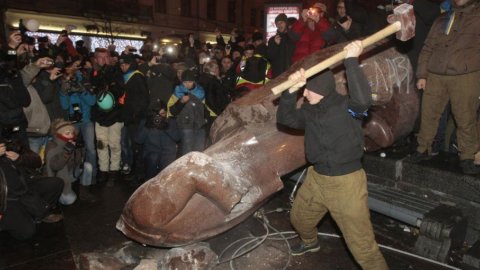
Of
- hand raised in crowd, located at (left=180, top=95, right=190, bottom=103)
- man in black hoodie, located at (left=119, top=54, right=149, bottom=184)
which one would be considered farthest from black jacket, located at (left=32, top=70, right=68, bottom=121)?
hand raised in crowd, located at (left=180, top=95, right=190, bottom=103)

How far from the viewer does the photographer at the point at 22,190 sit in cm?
395

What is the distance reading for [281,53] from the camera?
6.17 meters

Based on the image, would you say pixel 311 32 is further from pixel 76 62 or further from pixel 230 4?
pixel 230 4

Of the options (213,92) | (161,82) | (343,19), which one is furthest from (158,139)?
(343,19)

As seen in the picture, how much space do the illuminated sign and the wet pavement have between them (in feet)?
27.5

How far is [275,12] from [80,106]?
8113mm

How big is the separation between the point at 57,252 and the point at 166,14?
83.7ft

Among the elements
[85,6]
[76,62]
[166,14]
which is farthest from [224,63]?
[166,14]

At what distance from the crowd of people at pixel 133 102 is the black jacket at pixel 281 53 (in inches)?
0.7

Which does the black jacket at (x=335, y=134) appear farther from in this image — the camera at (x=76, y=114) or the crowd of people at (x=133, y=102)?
the camera at (x=76, y=114)

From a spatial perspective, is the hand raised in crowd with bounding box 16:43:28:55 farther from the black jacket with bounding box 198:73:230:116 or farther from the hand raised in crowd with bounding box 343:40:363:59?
the hand raised in crowd with bounding box 343:40:363:59

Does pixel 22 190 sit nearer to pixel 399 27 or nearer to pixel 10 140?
pixel 10 140

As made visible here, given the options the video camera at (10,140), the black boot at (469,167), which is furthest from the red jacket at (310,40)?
the video camera at (10,140)

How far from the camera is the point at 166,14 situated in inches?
1053
